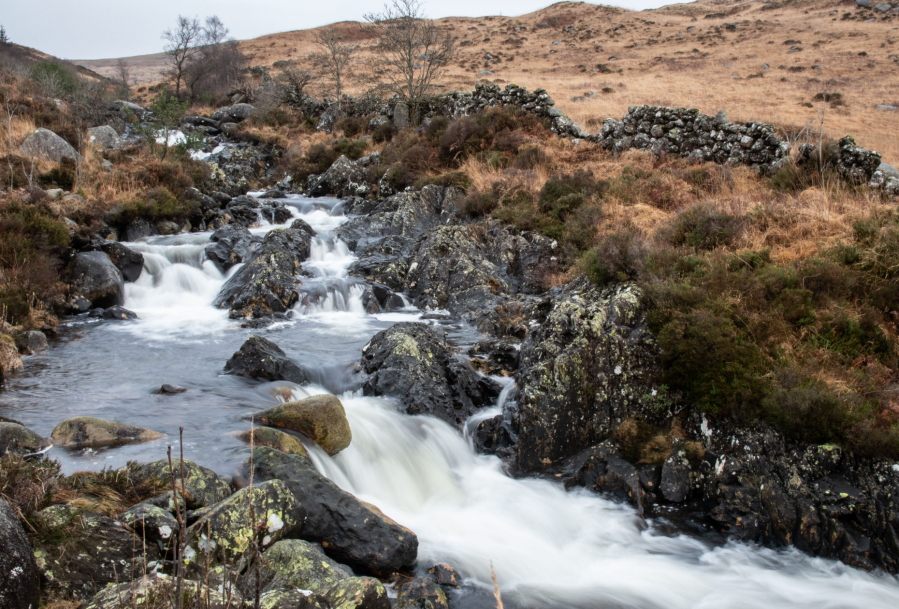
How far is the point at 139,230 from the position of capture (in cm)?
1548

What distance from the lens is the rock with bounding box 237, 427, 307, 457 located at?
6301 mm

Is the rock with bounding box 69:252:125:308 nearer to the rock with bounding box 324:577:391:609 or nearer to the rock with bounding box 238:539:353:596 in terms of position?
the rock with bounding box 238:539:353:596

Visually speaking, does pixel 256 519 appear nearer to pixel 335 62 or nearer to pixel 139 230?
pixel 139 230

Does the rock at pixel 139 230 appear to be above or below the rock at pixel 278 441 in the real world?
above

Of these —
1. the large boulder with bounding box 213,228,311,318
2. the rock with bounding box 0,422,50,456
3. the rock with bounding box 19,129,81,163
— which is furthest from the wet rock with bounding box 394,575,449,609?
the rock with bounding box 19,129,81,163

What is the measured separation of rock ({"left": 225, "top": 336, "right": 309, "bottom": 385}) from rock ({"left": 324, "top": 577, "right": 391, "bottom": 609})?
17.5 feet

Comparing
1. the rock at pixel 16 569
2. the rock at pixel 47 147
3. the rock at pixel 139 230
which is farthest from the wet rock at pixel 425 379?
the rock at pixel 47 147

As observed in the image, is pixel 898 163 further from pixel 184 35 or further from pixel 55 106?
pixel 184 35

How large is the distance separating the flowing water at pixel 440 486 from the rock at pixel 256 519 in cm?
141

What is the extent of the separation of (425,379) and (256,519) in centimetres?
433

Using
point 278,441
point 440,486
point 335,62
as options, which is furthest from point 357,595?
point 335,62

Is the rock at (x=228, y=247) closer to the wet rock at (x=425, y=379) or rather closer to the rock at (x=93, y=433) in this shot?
the wet rock at (x=425, y=379)

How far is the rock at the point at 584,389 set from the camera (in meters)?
7.05

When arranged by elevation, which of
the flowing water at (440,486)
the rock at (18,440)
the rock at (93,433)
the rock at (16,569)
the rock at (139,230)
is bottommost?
the flowing water at (440,486)
